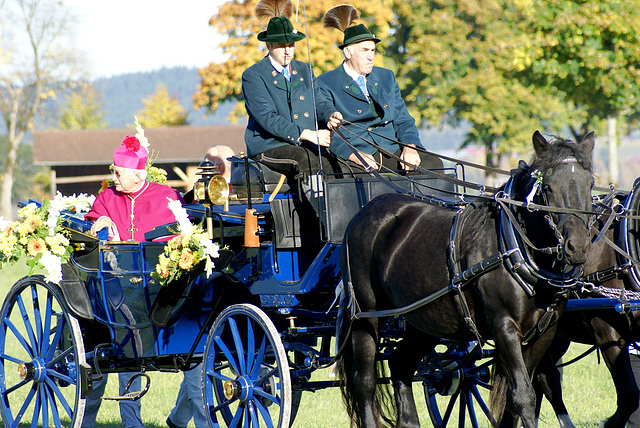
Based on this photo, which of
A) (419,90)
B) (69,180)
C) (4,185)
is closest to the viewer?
(69,180)

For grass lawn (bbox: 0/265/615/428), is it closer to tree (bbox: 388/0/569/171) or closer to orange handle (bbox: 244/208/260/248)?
orange handle (bbox: 244/208/260/248)

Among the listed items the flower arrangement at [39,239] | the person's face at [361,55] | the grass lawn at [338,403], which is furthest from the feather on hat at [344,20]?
the grass lawn at [338,403]

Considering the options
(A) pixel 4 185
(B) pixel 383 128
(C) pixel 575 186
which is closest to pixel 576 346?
(B) pixel 383 128

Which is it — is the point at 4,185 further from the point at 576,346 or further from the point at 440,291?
the point at 440,291

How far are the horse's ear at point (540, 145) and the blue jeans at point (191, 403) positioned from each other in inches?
123

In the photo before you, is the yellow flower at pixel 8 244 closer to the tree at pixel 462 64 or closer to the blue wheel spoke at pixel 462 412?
the blue wheel spoke at pixel 462 412

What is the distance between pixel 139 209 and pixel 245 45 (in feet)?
61.4

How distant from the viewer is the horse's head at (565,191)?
146 inches

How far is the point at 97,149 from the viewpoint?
3073 cm

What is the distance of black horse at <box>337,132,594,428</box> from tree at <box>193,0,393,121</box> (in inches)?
692

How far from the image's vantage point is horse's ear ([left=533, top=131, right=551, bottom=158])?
3.92m

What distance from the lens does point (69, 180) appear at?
3017 cm

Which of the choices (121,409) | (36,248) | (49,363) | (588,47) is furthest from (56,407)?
(588,47)

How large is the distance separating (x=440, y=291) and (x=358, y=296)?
0.80m
